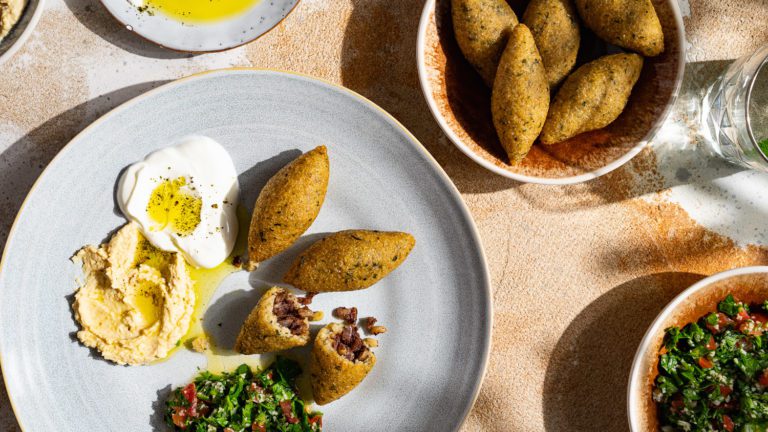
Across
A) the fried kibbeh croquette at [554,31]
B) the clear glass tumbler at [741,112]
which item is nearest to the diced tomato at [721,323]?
the clear glass tumbler at [741,112]

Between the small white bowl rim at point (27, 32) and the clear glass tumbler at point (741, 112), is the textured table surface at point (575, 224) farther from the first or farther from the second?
the small white bowl rim at point (27, 32)

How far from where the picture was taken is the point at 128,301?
2186 millimetres

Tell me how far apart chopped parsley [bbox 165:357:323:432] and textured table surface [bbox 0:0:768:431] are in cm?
68

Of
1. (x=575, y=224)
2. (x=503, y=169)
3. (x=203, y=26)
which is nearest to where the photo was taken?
(x=503, y=169)

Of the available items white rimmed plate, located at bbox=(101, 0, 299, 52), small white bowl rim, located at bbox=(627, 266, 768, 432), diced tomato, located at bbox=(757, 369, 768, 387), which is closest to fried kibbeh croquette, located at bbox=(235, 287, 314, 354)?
white rimmed plate, located at bbox=(101, 0, 299, 52)

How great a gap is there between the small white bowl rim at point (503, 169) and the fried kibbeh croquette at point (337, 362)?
0.74m

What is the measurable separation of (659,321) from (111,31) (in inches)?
86.0

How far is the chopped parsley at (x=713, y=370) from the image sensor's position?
225 centimetres

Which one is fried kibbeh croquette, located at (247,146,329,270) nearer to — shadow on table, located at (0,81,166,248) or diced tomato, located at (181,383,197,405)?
diced tomato, located at (181,383,197,405)

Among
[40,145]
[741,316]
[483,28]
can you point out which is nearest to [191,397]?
[40,145]

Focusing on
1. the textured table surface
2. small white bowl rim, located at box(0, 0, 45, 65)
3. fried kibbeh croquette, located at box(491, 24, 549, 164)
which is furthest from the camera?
the textured table surface

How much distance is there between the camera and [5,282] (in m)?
2.11

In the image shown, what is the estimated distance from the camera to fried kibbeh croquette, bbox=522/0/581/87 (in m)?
2.08

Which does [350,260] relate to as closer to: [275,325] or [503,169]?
[275,325]
